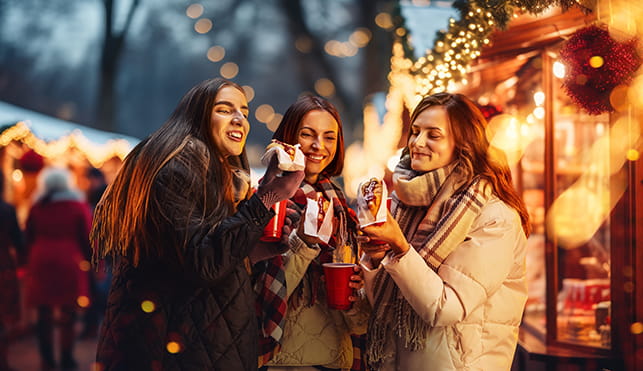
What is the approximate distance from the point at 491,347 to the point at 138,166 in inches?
62.1

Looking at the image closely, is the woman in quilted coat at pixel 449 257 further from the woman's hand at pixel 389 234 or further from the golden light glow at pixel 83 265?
the golden light glow at pixel 83 265

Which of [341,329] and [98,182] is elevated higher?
[98,182]

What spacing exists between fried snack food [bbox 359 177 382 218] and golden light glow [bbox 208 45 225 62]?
39.6 ft

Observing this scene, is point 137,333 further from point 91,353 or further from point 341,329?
point 91,353

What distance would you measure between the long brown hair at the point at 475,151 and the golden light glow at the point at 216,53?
38.6 feet

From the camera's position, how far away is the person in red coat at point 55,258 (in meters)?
5.93

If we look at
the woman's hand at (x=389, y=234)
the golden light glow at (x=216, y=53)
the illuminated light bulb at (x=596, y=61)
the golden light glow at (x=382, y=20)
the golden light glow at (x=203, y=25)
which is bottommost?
the woman's hand at (x=389, y=234)

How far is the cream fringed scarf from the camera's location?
2377 millimetres

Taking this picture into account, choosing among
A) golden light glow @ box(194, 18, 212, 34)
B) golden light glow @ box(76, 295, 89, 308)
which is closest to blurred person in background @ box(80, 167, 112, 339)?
golden light glow @ box(76, 295, 89, 308)

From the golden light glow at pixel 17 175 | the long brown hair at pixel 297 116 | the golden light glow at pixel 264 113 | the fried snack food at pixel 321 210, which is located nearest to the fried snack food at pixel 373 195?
the fried snack food at pixel 321 210

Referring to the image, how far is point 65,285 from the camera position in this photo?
6.02 meters

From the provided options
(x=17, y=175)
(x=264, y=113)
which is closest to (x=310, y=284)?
(x=17, y=175)

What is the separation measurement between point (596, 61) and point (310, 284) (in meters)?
1.77

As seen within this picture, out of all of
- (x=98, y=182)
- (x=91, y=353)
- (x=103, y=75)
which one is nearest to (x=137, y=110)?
(x=103, y=75)
